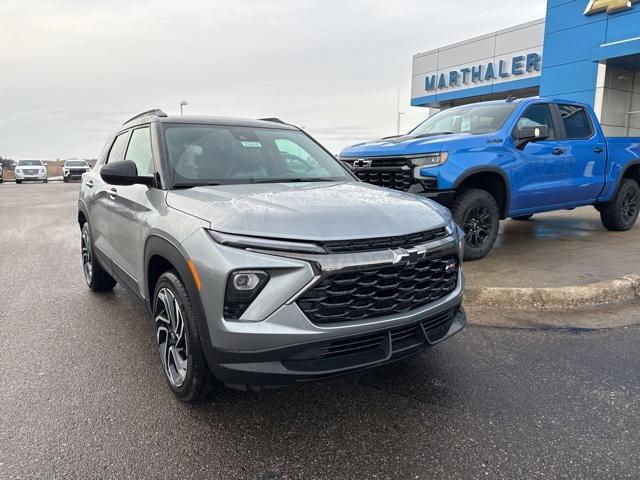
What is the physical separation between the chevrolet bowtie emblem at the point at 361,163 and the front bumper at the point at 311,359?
11.9ft

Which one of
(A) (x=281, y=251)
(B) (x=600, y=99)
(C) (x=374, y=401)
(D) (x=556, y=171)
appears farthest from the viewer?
(B) (x=600, y=99)

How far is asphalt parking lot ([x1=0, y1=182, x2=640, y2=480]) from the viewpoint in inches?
90.5

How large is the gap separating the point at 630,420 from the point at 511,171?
3657 mm

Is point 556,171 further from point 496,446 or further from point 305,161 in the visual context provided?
point 496,446

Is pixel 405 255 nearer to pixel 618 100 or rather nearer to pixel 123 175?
pixel 123 175

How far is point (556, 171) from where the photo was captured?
6.32 m

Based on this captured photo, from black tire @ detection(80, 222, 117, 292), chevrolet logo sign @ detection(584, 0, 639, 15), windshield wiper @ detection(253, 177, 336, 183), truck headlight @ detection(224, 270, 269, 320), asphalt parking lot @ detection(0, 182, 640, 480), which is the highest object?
chevrolet logo sign @ detection(584, 0, 639, 15)

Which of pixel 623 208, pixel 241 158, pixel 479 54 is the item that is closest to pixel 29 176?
pixel 479 54

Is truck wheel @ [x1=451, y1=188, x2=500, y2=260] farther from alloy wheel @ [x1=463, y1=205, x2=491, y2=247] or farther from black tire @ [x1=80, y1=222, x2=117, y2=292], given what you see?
black tire @ [x1=80, y1=222, x2=117, y2=292]

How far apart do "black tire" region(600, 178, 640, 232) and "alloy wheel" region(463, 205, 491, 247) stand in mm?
3274

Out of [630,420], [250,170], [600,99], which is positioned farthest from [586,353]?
[600,99]

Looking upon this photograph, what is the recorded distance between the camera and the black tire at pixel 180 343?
8.24 ft

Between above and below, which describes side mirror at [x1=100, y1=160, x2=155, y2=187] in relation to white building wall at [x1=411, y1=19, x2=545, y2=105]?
below

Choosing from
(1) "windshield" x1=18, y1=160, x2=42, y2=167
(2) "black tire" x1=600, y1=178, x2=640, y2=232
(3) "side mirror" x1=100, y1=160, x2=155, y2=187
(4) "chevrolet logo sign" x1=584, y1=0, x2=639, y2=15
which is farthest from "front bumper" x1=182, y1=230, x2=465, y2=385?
(1) "windshield" x1=18, y1=160, x2=42, y2=167
